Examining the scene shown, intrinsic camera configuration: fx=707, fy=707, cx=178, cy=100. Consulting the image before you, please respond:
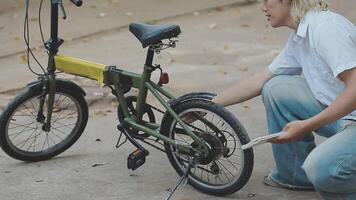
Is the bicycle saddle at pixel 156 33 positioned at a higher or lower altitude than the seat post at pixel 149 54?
higher

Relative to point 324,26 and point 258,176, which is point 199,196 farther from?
point 324,26

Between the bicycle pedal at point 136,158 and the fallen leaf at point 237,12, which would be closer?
the bicycle pedal at point 136,158

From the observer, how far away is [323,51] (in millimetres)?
3232

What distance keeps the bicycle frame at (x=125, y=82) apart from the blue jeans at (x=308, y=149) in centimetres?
42

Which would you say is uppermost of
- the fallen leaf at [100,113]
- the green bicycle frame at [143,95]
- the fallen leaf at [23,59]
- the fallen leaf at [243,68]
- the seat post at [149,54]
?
the seat post at [149,54]

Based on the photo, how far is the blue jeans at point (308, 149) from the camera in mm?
3121

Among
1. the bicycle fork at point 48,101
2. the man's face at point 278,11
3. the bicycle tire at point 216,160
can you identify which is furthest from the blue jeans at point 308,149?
the bicycle fork at point 48,101

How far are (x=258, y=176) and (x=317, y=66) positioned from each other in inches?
36.5

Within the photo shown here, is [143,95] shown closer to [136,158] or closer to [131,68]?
[136,158]

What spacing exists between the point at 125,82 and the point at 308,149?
107 cm

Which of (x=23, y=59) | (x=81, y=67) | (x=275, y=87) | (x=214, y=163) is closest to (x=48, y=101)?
(x=81, y=67)

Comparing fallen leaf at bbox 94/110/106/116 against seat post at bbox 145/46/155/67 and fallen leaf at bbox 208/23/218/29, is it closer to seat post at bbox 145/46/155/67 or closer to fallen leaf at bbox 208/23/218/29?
seat post at bbox 145/46/155/67

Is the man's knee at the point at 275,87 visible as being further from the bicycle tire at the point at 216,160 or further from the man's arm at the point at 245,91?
the bicycle tire at the point at 216,160

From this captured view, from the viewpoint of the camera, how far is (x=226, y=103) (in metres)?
3.78
